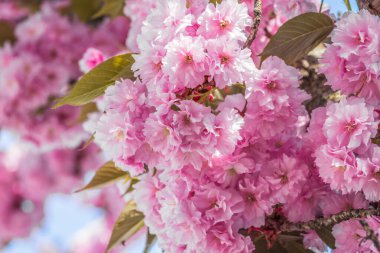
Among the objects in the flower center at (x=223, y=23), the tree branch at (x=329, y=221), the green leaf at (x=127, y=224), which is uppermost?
the flower center at (x=223, y=23)

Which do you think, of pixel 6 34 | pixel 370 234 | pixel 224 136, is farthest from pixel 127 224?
pixel 6 34

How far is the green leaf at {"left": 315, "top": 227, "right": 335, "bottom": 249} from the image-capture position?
1.07m

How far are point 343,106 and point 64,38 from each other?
1478 mm

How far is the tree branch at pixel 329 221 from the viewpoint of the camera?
962 mm

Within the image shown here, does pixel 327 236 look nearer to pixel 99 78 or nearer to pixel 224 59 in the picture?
pixel 224 59

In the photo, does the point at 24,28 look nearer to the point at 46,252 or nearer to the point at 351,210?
the point at 351,210

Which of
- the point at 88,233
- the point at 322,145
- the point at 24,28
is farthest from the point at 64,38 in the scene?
the point at 88,233

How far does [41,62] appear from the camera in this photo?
2238 millimetres

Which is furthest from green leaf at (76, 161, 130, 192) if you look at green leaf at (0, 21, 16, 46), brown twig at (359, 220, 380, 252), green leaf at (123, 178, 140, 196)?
green leaf at (0, 21, 16, 46)

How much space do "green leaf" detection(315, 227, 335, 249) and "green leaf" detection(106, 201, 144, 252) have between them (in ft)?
1.23

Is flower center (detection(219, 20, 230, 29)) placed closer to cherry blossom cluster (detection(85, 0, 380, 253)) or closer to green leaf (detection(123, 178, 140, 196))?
cherry blossom cluster (detection(85, 0, 380, 253))

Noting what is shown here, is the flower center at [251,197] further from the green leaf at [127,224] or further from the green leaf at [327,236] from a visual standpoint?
the green leaf at [127,224]

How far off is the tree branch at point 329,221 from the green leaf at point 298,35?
0.27m

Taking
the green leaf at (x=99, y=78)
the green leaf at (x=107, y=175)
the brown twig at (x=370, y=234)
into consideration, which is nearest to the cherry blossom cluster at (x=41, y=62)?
the green leaf at (x=107, y=175)
